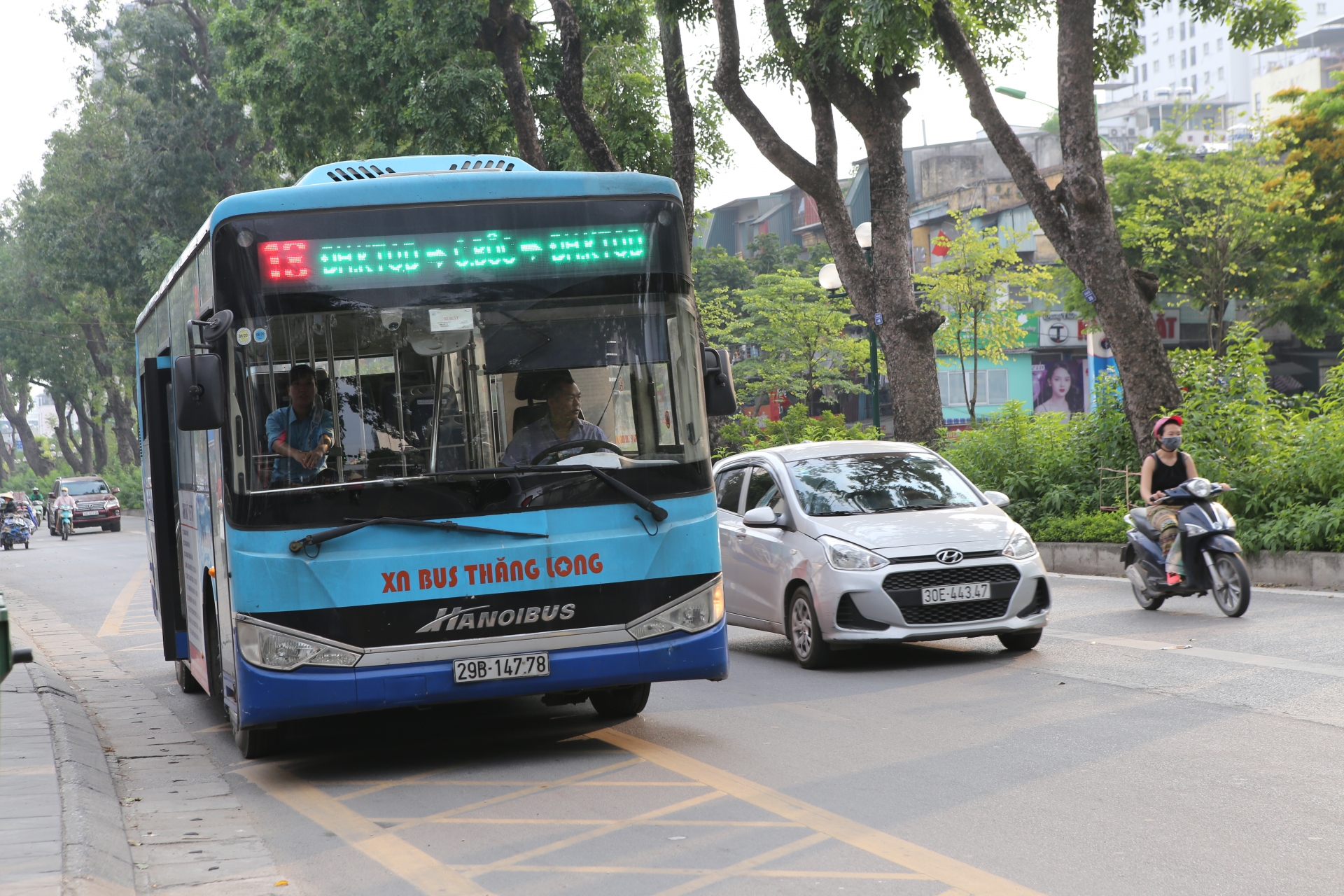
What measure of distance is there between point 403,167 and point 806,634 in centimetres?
465

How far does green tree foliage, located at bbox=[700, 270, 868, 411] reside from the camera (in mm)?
51219

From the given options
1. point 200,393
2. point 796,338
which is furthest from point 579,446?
point 796,338

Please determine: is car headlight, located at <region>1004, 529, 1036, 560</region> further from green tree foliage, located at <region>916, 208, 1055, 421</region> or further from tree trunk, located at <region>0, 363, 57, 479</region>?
tree trunk, located at <region>0, 363, 57, 479</region>

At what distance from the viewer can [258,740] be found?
816 centimetres

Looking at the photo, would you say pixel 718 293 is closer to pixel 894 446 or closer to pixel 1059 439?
pixel 1059 439

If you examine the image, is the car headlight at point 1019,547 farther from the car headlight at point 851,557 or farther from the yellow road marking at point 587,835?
the yellow road marking at point 587,835

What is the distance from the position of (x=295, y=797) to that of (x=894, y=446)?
20.5 ft

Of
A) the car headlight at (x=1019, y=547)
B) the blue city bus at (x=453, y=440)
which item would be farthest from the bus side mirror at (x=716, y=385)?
the car headlight at (x=1019, y=547)

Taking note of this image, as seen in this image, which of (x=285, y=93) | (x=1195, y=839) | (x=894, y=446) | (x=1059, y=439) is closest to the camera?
(x=1195, y=839)

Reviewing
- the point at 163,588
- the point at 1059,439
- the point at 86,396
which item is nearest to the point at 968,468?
the point at 1059,439

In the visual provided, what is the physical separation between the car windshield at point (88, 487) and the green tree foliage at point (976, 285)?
96.2 feet

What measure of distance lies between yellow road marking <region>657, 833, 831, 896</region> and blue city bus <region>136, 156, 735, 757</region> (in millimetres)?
1978

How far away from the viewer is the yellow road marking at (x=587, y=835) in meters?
5.54

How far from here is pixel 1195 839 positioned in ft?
17.7
